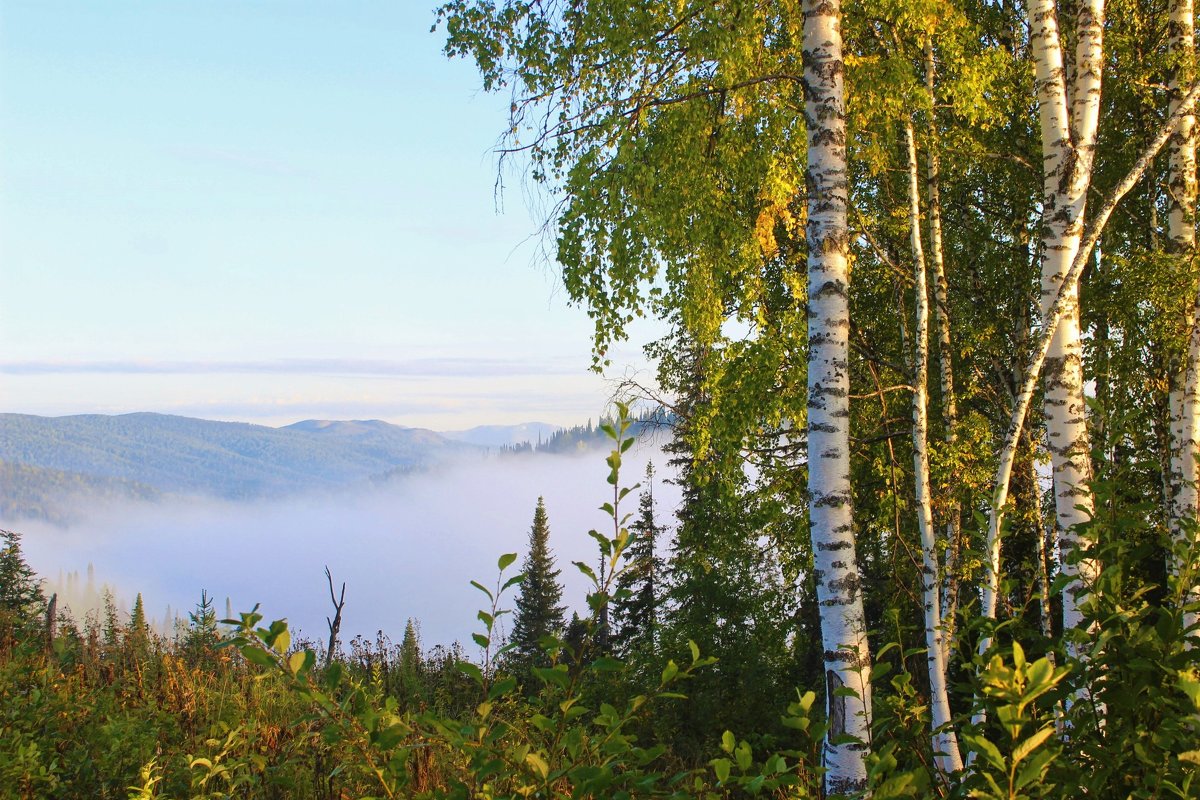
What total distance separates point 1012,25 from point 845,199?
364 inches

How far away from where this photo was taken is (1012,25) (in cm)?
1209

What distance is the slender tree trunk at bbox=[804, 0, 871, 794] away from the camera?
15.8ft

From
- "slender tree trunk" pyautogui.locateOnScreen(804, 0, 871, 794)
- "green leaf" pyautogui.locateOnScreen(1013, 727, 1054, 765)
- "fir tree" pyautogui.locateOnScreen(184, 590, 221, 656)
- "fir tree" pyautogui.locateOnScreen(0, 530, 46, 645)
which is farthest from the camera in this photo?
"fir tree" pyautogui.locateOnScreen(0, 530, 46, 645)

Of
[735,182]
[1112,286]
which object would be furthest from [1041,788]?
[1112,286]

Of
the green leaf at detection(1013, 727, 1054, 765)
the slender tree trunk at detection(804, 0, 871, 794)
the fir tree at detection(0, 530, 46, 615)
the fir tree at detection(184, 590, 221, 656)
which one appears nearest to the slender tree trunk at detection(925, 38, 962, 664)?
the slender tree trunk at detection(804, 0, 871, 794)

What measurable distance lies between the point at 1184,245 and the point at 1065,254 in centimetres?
373

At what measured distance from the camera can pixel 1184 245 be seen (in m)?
8.30

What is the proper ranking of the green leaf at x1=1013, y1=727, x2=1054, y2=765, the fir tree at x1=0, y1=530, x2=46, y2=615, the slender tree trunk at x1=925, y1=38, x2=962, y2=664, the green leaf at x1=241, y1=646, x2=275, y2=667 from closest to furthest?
the green leaf at x1=1013, y1=727, x2=1054, y2=765 → the green leaf at x1=241, y1=646, x2=275, y2=667 → the slender tree trunk at x1=925, y1=38, x2=962, y2=664 → the fir tree at x1=0, y1=530, x2=46, y2=615

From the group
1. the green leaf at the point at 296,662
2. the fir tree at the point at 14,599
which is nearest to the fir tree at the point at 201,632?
the fir tree at the point at 14,599

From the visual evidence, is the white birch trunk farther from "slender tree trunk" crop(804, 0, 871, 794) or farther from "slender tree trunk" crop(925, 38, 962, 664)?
"slender tree trunk" crop(925, 38, 962, 664)

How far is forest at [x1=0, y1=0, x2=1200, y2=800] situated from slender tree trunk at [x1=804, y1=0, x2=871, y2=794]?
0.02m

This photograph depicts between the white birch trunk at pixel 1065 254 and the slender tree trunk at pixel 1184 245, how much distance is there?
2662 millimetres

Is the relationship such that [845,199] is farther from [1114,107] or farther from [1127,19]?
[1114,107]

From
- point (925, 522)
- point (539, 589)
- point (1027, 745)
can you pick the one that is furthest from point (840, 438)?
point (539, 589)
